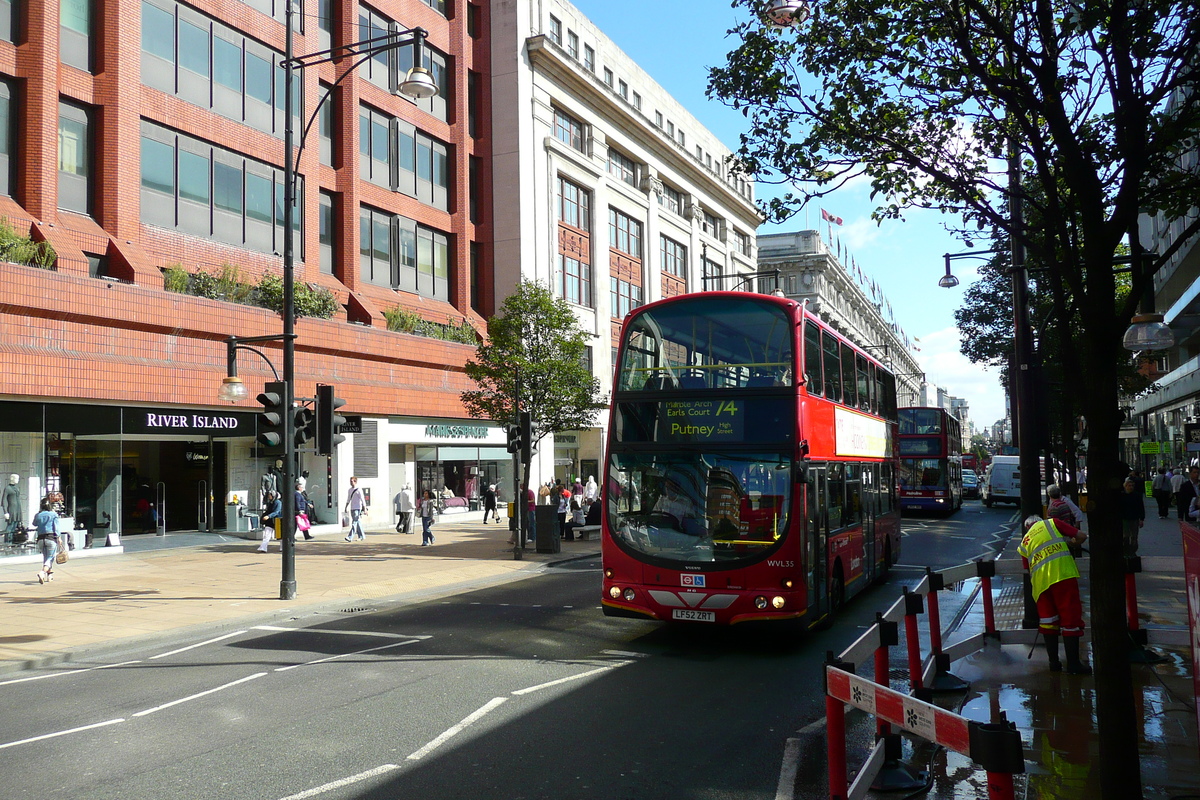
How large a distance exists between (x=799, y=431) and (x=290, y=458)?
8753mm

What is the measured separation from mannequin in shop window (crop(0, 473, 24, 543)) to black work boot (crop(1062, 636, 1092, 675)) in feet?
66.5

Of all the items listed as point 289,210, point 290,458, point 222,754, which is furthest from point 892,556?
point 222,754

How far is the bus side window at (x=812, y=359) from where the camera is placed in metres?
11.2

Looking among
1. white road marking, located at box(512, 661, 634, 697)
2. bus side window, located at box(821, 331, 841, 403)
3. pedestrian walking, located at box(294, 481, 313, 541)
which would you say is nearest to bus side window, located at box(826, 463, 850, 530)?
bus side window, located at box(821, 331, 841, 403)

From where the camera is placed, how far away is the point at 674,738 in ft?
23.7

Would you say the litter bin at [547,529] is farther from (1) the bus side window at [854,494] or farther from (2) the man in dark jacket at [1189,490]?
(2) the man in dark jacket at [1189,490]

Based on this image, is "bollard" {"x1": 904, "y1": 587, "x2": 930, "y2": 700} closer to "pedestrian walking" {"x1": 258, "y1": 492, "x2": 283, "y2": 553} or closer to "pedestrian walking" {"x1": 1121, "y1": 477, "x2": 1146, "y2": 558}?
"pedestrian walking" {"x1": 1121, "y1": 477, "x2": 1146, "y2": 558}

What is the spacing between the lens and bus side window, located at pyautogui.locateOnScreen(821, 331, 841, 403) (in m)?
12.4

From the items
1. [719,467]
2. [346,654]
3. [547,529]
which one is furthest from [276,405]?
[547,529]

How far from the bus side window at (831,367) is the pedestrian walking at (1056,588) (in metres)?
3.68

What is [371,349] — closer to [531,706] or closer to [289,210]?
[289,210]

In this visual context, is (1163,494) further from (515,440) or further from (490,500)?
(515,440)

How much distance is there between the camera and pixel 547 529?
2286 centimetres

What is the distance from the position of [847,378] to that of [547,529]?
35.3ft
